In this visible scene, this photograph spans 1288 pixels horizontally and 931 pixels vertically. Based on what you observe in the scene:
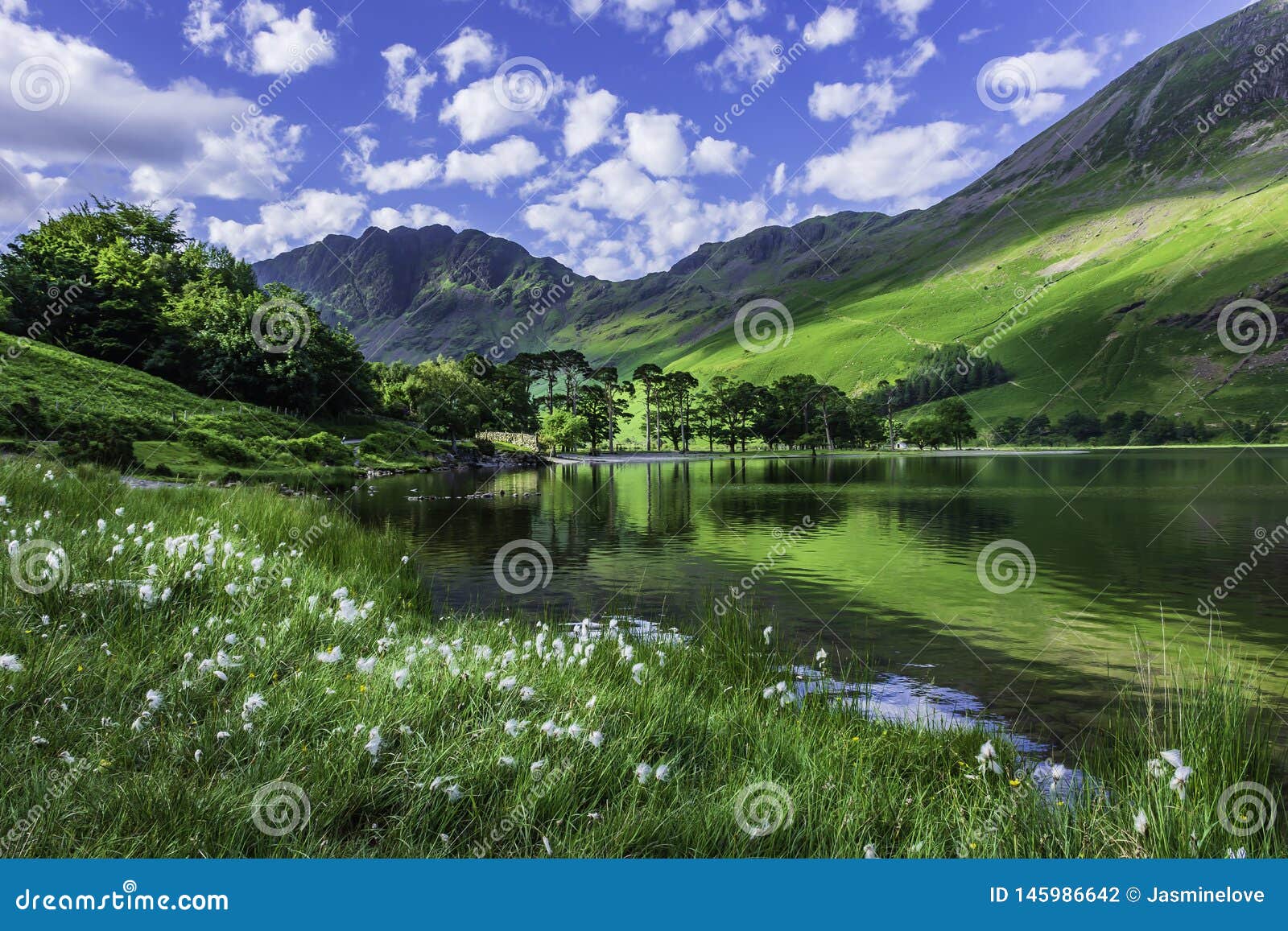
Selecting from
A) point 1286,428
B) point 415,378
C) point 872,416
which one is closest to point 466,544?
point 415,378

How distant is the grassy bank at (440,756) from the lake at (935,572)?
3941 mm

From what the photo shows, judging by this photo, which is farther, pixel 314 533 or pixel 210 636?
pixel 314 533

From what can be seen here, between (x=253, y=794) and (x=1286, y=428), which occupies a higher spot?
(x=1286, y=428)

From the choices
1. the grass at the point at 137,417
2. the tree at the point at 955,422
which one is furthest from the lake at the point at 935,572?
the tree at the point at 955,422

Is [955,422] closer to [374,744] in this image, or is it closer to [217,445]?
[217,445]

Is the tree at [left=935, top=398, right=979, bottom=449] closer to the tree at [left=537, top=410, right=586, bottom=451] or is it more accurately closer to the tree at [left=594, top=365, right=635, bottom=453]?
the tree at [left=594, top=365, right=635, bottom=453]

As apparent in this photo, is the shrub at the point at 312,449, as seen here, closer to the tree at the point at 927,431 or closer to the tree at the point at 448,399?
the tree at the point at 448,399

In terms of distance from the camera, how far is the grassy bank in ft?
12.6

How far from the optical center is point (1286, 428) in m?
147

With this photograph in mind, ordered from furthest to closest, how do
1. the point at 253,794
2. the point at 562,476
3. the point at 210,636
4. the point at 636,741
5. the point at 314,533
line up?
the point at 562,476 < the point at 314,533 < the point at 210,636 < the point at 636,741 < the point at 253,794

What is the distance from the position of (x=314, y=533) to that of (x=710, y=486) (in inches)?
1655

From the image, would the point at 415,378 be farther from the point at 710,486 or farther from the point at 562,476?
the point at 710,486

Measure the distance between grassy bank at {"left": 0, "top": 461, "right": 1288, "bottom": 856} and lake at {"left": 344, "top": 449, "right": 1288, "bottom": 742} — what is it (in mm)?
3941

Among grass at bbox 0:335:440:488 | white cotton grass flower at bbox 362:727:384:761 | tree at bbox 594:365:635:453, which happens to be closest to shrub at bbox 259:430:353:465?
grass at bbox 0:335:440:488
